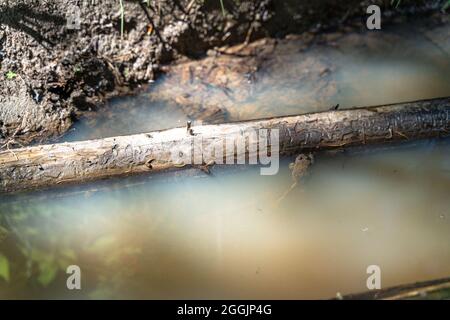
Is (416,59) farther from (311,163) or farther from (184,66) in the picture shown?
(184,66)

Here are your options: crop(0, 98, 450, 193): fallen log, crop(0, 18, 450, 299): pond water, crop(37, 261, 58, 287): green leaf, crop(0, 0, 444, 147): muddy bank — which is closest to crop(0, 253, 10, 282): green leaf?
crop(0, 18, 450, 299): pond water

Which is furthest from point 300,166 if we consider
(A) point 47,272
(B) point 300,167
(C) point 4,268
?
(C) point 4,268

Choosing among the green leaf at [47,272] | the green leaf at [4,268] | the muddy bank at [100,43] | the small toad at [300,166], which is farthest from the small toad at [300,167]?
the green leaf at [4,268]

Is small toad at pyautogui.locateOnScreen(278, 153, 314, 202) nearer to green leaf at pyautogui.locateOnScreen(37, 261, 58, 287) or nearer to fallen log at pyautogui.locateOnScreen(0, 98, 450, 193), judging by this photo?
fallen log at pyautogui.locateOnScreen(0, 98, 450, 193)

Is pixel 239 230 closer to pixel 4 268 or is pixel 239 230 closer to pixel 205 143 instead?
pixel 205 143

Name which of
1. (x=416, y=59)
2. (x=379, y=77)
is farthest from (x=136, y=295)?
(x=416, y=59)

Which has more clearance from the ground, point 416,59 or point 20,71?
point 416,59
